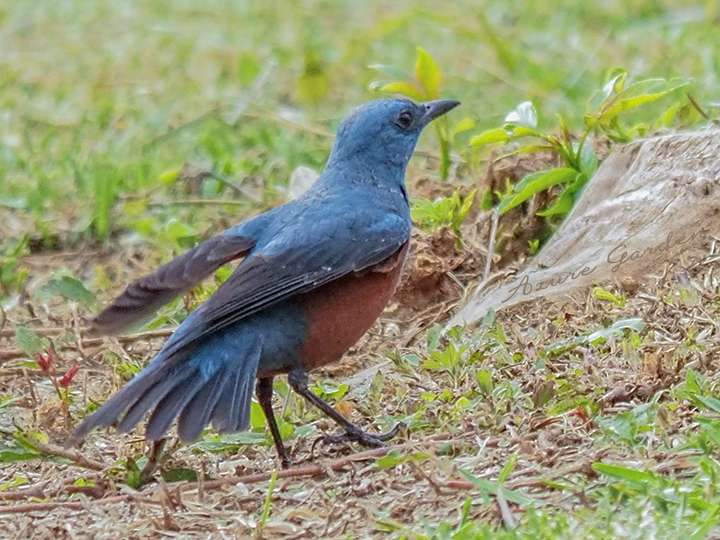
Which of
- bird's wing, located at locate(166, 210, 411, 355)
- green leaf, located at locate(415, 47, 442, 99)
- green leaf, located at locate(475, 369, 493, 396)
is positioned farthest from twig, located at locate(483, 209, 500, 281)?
green leaf, located at locate(475, 369, 493, 396)

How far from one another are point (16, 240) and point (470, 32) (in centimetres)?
343

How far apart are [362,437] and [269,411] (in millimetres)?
332

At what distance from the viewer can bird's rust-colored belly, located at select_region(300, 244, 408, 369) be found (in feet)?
17.3

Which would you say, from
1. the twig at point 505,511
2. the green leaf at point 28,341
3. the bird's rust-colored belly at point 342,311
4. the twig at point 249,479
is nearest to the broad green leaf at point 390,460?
the twig at point 249,479

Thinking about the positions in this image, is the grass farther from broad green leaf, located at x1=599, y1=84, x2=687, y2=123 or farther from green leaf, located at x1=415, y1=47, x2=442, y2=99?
broad green leaf, located at x1=599, y1=84, x2=687, y2=123

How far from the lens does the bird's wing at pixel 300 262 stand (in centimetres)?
508

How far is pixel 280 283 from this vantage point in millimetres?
5172

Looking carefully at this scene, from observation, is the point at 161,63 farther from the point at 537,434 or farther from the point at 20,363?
the point at 537,434

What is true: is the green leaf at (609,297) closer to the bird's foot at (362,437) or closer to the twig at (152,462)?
the bird's foot at (362,437)

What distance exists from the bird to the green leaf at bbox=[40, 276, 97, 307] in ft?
4.11

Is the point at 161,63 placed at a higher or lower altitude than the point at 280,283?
lower

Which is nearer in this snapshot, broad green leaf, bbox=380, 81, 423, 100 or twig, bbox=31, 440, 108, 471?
twig, bbox=31, 440, 108, 471

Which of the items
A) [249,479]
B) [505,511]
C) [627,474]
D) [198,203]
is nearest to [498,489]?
[505,511]

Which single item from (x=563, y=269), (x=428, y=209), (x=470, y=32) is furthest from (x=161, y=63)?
(x=563, y=269)
